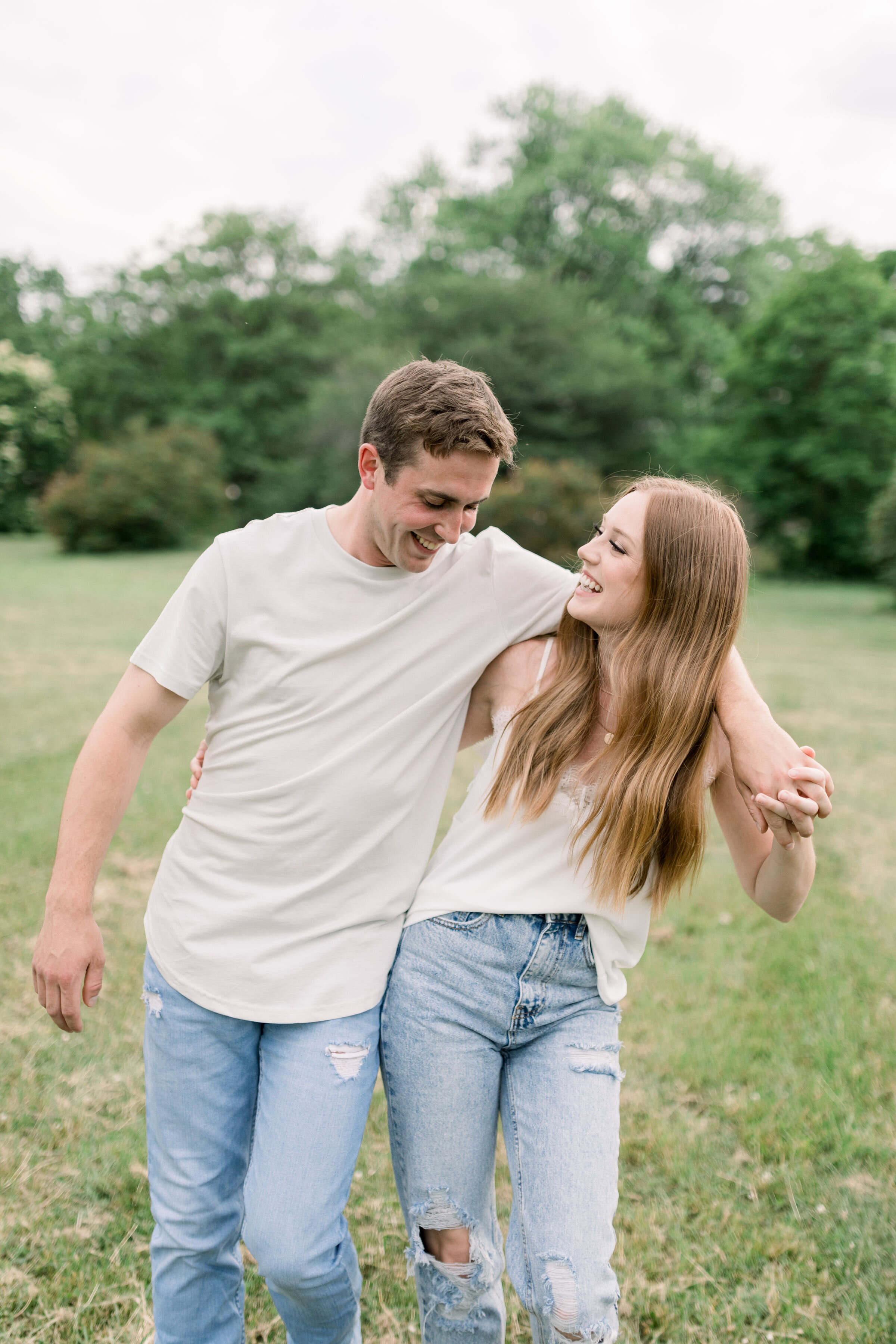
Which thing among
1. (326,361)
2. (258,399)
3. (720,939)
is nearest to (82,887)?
(720,939)

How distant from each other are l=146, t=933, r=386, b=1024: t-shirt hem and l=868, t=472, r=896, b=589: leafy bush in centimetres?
2012

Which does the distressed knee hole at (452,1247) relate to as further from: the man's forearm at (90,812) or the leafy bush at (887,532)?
the leafy bush at (887,532)

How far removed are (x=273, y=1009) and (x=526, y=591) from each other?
3.63 ft

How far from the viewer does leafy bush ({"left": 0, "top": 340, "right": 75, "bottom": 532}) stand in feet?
73.9

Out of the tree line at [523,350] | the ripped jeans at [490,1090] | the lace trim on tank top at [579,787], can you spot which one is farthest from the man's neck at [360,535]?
the tree line at [523,350]

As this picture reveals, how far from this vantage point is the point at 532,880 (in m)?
2.16

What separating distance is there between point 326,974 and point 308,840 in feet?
0.93

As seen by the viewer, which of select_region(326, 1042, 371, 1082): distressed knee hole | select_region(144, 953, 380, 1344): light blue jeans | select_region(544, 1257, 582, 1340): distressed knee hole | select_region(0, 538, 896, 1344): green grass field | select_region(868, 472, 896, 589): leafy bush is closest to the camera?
select_region(544, 1257, 582, 1340): distressed knee hole

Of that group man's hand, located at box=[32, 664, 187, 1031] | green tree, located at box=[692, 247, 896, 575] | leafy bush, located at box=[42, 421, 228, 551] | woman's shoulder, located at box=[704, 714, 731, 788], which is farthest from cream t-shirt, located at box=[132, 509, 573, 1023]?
green tree, located at box=[692, 247, 896, 575]

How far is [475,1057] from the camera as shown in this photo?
207 cm

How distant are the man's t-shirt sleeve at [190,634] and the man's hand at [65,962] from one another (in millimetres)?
536

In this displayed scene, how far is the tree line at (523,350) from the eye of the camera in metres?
28.7

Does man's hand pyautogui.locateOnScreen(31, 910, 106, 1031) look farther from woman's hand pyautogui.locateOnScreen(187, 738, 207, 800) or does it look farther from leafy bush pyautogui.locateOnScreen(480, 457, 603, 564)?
leafy bush pyautogui.locateOnScreen(480, 457, 603, 564)

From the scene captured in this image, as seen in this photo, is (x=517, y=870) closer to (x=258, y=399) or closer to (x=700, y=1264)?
(x=700, y=1264)
